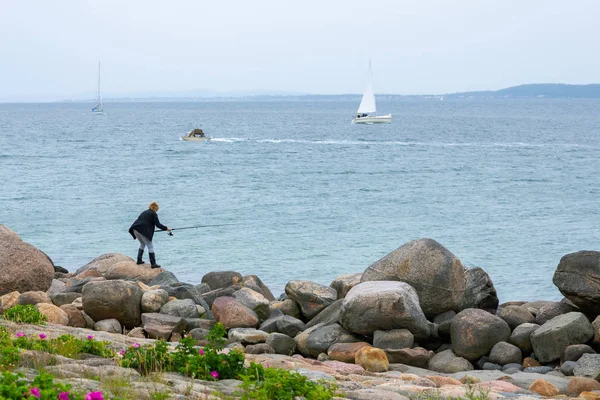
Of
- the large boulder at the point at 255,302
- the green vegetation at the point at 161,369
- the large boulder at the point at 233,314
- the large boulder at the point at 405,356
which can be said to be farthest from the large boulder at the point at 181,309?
the green vegetation at the point at 161,369

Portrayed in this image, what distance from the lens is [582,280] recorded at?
1364cm

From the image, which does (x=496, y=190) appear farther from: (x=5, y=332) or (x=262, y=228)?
(x=5, y=332)

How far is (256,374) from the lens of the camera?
7.73 metres

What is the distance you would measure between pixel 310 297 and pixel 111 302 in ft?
12.1

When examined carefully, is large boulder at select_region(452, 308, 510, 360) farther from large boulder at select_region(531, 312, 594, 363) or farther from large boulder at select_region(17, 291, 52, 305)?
large boulder at select_region(17, 291, 52, 305)

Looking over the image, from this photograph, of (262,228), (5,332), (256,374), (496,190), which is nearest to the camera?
(256,374)

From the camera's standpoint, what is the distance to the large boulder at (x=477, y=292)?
48.3 feet

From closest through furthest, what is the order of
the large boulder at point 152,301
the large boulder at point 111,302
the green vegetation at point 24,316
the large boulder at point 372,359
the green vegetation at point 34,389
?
1. the green vegetation at point 34,389
2. the green vegetation at point 24,316
3. the large boulder at point 372,359
4. the large boulder at point 111,302
5. the large boulder at point 152,301

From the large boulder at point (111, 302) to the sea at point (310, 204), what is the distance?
290 inches

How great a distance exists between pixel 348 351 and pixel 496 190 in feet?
100

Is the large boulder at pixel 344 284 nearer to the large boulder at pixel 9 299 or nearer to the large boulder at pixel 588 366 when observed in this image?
the large boulder at pixel 588 366

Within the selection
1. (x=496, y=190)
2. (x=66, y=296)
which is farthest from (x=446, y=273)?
(x=496, y=190)

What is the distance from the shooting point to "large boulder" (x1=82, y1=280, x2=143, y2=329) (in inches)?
531

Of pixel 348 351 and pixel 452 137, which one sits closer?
pixel 348 351
